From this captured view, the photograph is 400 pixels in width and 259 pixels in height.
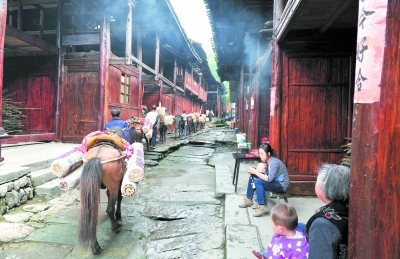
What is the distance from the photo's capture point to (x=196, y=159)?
9617 mm

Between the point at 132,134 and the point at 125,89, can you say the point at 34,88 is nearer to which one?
the point at 125,89

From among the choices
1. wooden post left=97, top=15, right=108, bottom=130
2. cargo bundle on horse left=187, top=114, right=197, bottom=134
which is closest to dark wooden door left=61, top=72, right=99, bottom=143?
wooden post left=97, top=15, right=108, bottom=130

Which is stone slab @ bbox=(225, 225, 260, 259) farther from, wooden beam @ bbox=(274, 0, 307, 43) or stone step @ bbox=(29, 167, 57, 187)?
stone step @ bbox=(29, 167, 57, 187)

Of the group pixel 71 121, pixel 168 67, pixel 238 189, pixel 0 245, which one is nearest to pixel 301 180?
pixel 238 189

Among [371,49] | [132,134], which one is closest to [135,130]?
[132,134]

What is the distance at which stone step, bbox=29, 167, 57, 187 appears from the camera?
4.96 meters

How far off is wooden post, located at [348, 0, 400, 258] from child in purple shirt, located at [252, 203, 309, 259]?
428mm

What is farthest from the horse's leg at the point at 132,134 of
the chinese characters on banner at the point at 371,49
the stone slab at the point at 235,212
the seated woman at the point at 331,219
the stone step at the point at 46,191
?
the chinese characters on banner at the point at 371,49

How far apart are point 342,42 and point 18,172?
591 cm

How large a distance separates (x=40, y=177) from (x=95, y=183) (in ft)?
9.38

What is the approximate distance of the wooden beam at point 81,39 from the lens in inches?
348

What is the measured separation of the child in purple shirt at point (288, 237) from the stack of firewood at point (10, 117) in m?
8.72

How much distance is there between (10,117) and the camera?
27.6 feet

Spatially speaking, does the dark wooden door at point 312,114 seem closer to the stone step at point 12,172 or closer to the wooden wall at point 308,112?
the wooden wall at point 308,112
